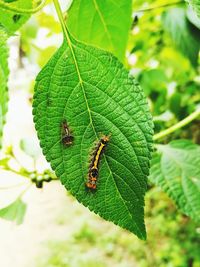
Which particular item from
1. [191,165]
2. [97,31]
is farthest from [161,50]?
[97,31]

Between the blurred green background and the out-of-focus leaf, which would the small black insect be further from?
the out-of-focus leaf

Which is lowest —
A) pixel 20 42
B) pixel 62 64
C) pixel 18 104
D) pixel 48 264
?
pixel 48 264

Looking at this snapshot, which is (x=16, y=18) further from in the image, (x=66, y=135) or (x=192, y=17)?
(x=192, y=17)

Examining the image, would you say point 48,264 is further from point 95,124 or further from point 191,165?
point 95,124

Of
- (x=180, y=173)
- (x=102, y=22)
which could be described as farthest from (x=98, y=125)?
(x=180, y=173)

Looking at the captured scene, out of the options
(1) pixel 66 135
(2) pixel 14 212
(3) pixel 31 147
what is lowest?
(2) pixel 14 212

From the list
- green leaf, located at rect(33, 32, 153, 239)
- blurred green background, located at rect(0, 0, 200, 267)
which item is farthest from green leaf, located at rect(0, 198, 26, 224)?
green leaf, located at rect(33, 32, 153, 239)
